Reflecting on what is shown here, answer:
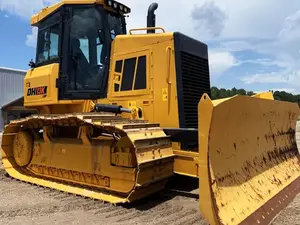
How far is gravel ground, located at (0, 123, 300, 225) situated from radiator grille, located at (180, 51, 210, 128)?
1.23 meters

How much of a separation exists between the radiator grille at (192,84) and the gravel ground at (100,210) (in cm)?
123

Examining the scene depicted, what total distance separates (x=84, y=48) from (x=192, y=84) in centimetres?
214

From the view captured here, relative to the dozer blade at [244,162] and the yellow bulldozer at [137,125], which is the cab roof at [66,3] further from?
the dozer blade at [244,162]

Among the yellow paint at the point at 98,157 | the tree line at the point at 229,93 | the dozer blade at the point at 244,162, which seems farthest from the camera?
the tree line at the point at 229,93

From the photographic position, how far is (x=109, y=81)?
20.3ft

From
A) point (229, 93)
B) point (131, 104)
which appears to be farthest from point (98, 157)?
point (229, 93)

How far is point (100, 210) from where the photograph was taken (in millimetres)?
4832

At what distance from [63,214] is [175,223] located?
5.02 feet

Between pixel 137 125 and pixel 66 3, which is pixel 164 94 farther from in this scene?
pixel 66 3

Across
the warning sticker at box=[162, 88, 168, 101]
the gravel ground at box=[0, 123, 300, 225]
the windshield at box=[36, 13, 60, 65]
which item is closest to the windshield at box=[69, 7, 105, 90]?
the windshield at box=[36, 13, 60, 65]

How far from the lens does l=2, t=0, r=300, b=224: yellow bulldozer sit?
4078 mm

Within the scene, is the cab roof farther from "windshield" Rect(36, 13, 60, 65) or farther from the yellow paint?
the yellow paint

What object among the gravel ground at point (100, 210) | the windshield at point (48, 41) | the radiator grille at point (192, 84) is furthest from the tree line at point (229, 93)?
the windshield at point (48, 41)

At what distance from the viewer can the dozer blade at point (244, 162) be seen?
356 centimetres
